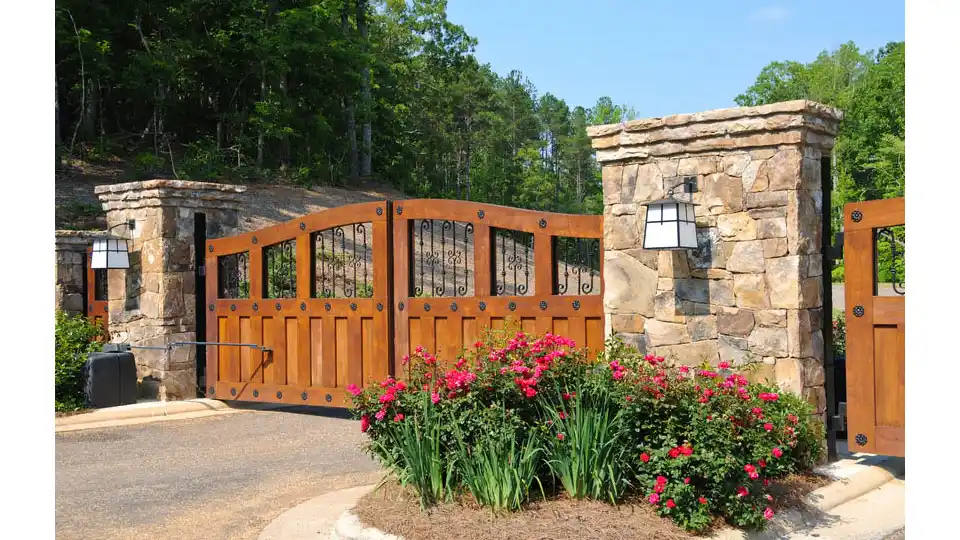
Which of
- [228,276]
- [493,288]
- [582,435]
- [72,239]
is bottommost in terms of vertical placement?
[582,435]

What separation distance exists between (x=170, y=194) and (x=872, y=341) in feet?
24.6

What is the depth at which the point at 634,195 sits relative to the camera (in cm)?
645

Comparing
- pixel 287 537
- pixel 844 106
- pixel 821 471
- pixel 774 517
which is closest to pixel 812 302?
pixel 821 471

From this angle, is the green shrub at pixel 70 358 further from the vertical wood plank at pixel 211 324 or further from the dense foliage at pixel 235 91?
the dense foliage at pixel 235 91

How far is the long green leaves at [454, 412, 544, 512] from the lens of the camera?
185 inches

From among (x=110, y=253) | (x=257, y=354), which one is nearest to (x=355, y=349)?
(x=257, y=354)

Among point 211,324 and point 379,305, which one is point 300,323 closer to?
point 379,305

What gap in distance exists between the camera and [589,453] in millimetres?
4812

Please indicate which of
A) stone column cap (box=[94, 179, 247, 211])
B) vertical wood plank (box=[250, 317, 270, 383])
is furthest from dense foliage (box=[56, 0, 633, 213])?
vertical wood plank (box=[250, 317, 270, 383])

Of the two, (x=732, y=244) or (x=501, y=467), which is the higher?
(x=732, y=244)

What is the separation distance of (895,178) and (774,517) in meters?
31.4

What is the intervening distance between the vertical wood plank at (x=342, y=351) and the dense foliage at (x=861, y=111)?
848 inches

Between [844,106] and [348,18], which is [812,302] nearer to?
[348,18]

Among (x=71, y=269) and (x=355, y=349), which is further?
(x=71, y=269)
